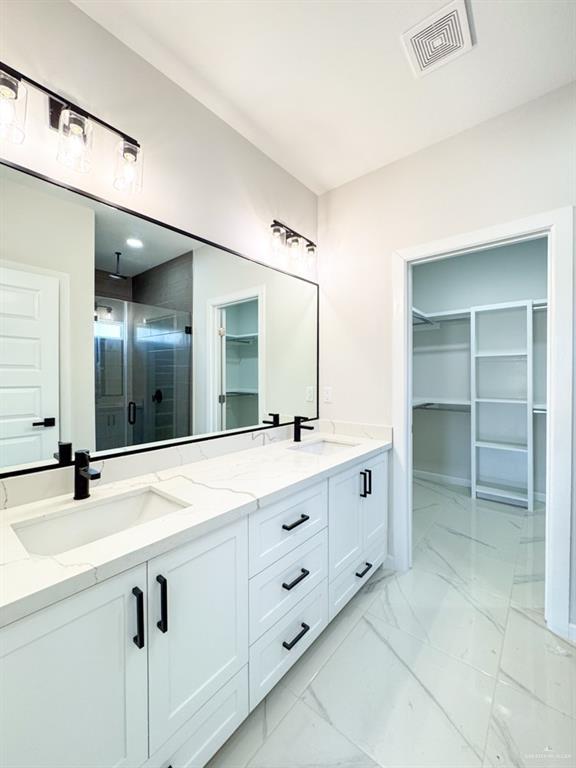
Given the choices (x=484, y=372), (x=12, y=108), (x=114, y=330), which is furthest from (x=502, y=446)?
(x=12, y=108)

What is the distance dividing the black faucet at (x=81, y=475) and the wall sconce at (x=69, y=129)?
104cm

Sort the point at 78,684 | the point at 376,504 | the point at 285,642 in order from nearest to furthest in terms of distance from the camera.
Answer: the point at 78,684 → the point at 285,642 → the point at 376,504

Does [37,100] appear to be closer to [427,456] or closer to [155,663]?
[155,663]

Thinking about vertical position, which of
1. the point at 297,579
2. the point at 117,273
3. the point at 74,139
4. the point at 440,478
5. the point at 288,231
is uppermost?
the point at 288,231

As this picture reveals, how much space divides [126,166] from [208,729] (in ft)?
6.55

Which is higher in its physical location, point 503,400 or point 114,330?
point 114,330

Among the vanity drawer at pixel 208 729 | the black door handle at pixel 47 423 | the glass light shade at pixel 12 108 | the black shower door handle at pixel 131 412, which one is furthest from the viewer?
the black shower door handle at pixel 131 412

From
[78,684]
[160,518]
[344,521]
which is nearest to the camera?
[78,684]

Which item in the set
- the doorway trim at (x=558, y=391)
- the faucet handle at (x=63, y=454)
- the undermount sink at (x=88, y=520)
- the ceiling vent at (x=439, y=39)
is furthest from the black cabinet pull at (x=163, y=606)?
the ceiling vent at (x=439, y=39)

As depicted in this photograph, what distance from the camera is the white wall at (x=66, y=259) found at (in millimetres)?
1089

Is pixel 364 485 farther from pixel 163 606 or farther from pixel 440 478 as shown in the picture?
pixel 440 478

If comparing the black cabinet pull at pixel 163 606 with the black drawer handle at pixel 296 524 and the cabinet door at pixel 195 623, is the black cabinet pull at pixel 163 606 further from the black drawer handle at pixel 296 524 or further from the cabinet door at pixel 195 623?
the black drawer handle at pixel 296 524

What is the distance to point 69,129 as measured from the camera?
3.84 ft

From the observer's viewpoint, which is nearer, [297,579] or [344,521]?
[297,579]
